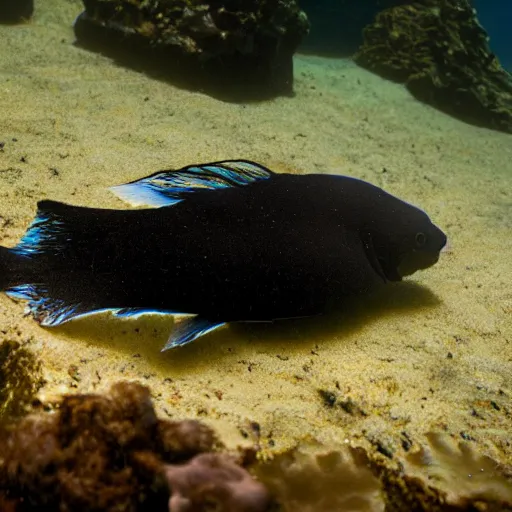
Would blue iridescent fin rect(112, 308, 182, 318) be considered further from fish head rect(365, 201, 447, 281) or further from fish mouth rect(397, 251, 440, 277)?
fish mouth rect(397, 251, 440, 277)

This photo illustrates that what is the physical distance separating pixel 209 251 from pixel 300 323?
74 centimetres

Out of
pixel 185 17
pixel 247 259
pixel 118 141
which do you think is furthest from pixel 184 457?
pixel 185 17

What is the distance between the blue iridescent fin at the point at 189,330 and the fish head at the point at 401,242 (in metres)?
1.17

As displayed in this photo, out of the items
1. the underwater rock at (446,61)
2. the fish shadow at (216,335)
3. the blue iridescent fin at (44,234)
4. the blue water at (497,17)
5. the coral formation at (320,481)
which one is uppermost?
the blue water at (497,17)

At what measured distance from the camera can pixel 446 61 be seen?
9039 millimetres

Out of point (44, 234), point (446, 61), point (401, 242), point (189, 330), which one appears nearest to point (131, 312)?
point (189, 330)

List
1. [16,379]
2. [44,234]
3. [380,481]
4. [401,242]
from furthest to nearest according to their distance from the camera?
1. [401,242]
2. [44,234]
3. [16,379]
4. [380,481]

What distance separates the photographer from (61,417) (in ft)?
4.95

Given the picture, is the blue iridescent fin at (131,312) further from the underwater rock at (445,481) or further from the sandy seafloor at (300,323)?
the underwater rock at (445,481)

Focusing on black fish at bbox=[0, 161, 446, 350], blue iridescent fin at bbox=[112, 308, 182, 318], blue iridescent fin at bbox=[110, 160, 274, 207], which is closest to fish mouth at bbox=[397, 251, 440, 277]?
black fish at bbox=[0, 161, 446, 350]

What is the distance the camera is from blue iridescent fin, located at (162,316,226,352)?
6.59 ft

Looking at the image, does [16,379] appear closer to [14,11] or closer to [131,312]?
[131,312]

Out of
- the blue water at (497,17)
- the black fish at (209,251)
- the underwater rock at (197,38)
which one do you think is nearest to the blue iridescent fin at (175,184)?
the black fish at (209,251)

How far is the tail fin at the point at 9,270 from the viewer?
2.02 meters
